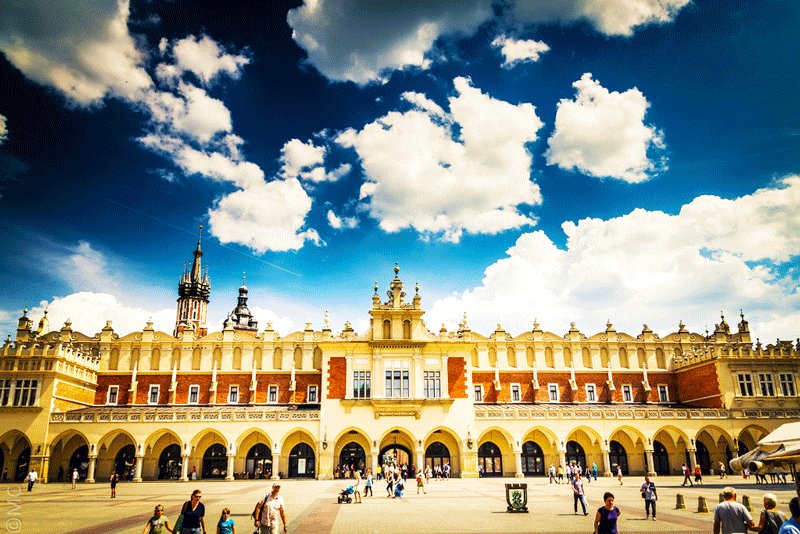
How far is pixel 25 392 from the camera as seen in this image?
4759 cm

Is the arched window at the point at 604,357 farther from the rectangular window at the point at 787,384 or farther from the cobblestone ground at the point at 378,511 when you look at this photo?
the cobblestone ground at the point at 378,511

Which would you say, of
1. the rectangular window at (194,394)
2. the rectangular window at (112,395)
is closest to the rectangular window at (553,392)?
the rectangular window at (194,394)

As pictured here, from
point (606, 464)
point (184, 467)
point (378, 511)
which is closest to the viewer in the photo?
point (378, 511)

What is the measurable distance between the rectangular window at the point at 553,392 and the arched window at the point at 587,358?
13.1 ft

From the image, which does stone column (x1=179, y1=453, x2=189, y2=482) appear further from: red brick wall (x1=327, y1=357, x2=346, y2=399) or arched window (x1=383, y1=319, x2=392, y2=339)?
arched window (x1=383, y1=319, x2=392, y2=339)

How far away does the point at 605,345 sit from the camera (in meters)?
58.8

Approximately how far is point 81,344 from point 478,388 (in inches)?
1569

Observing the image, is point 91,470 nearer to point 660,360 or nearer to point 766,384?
point 660,360

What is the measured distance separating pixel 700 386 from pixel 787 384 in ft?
23.7

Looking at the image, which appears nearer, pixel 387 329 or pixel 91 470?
pixel 91 470

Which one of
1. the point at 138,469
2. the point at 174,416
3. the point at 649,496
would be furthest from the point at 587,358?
the point at 138,469

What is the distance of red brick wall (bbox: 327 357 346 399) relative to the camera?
4959 centimetres

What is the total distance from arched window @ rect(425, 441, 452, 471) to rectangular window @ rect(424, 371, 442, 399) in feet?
15.0

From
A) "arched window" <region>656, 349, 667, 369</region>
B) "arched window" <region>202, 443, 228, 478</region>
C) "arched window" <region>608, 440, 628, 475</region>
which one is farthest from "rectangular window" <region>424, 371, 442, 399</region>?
"arched window" <region>656, 349, 667, 369</region>
